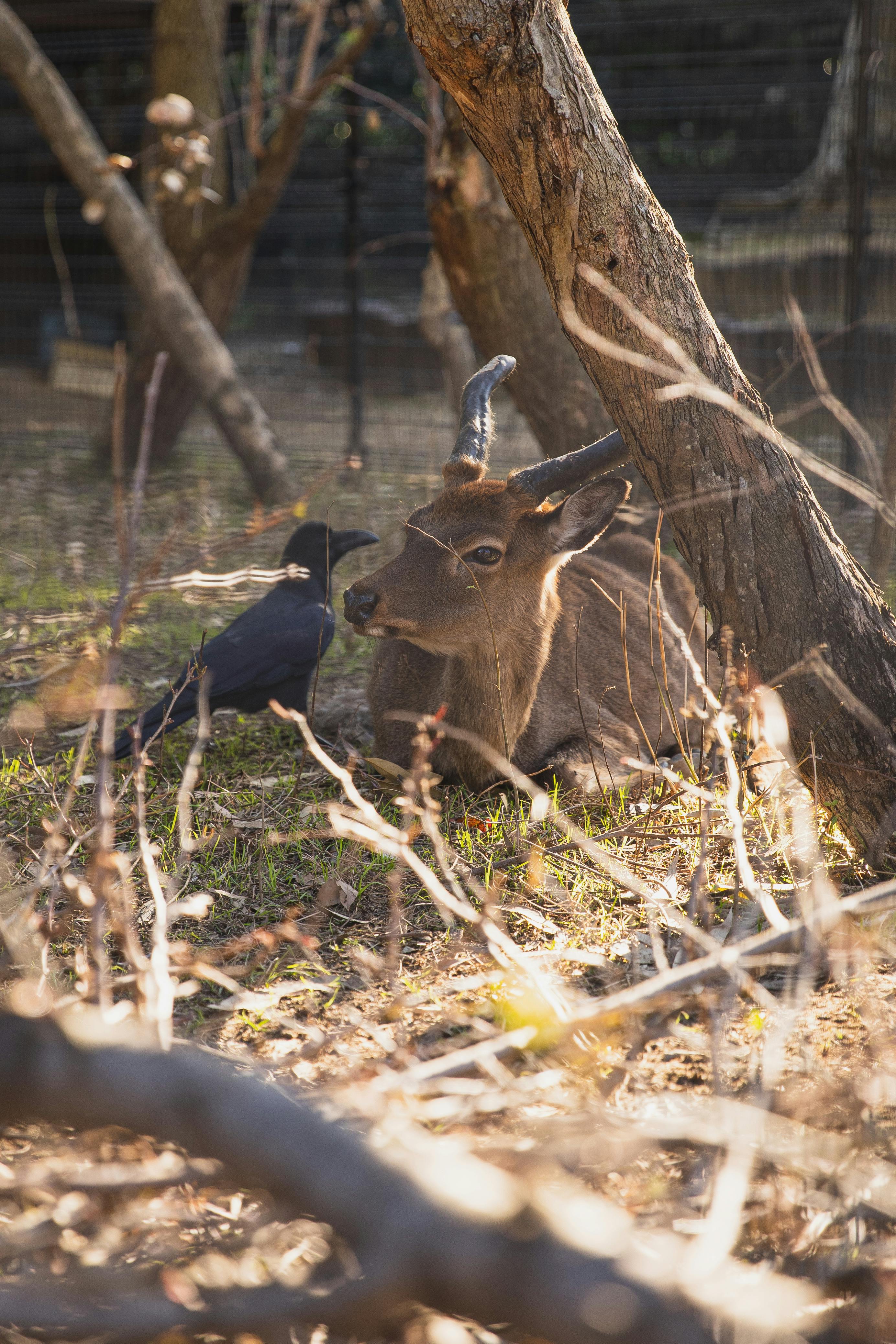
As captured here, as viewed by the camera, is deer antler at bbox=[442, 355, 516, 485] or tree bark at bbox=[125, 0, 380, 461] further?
tree bark at bbox=[125, 0, 380, 461]

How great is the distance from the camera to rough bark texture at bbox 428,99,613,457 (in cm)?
550

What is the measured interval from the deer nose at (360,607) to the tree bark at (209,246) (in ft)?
19.9

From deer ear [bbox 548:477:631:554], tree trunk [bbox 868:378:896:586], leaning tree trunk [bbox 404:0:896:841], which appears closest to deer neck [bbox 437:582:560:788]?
deer ear [bbox 548:477:631:554]

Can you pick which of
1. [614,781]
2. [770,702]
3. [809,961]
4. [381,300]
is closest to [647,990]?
[809,961]

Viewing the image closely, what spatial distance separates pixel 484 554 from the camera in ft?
12.5

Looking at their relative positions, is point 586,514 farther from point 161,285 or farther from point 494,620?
point 161,285

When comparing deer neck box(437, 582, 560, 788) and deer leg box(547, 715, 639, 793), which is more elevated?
deer neck box(437, 582, 560, 788)

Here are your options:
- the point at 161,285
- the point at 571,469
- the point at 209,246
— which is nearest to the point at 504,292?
the point at 571,469

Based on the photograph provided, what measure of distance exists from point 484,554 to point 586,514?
0.38m

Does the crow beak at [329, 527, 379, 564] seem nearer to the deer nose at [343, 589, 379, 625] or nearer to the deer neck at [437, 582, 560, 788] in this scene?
the deer neck at [437, 582, 560, 788]

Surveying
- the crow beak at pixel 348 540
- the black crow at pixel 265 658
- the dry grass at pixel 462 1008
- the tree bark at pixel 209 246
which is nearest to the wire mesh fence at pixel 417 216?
the tree bark at pixel 209 246

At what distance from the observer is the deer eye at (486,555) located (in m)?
3.80

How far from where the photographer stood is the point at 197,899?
218 cm

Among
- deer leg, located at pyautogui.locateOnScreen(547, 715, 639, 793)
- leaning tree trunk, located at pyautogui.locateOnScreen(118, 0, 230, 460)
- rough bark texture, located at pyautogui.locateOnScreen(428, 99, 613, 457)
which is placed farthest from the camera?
leaning tree trunk, located at pyautogui.locateOnScreen(118, 0, 230, 460)
